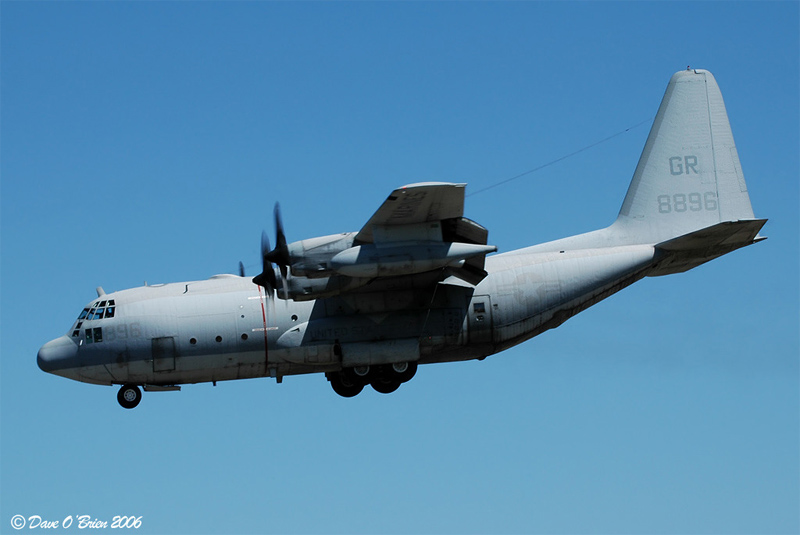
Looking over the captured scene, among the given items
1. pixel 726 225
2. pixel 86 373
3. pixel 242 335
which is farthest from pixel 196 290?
pixel 726 225

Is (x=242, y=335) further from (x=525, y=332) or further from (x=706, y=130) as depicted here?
(x=706, y=130)

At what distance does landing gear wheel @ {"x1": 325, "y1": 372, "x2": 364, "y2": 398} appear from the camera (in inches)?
1069

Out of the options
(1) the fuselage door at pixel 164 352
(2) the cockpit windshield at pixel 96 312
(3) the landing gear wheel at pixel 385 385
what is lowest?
(3) the landing gear wheel at pixel 385 385

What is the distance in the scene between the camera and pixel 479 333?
2647 centimetres

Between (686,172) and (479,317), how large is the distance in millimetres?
7555

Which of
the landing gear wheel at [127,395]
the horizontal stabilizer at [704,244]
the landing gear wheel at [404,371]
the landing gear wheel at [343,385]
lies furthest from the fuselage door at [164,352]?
A: the horizontal stabilizer at [704,244]

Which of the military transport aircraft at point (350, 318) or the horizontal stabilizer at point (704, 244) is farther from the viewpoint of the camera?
the horizontal stabilizer at point (704, 244)

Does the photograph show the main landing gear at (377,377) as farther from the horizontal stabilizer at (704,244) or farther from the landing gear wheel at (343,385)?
the horizontal stabilizer at (704,244)

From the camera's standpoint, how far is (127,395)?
87.4ft

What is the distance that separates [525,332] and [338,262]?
651 centimetres

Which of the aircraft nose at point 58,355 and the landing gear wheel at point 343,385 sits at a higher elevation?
the aircraft nose at point 58,355

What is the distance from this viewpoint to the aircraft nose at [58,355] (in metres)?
26.5

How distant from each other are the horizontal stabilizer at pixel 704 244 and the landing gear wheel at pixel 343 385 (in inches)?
342

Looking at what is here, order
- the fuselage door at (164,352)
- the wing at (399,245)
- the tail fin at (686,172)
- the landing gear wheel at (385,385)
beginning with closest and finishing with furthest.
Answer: the wing at (399,245) → the fuselage door at (164,352) → the landing gear wheel at (385,385) → the tail fin at (686,172)
